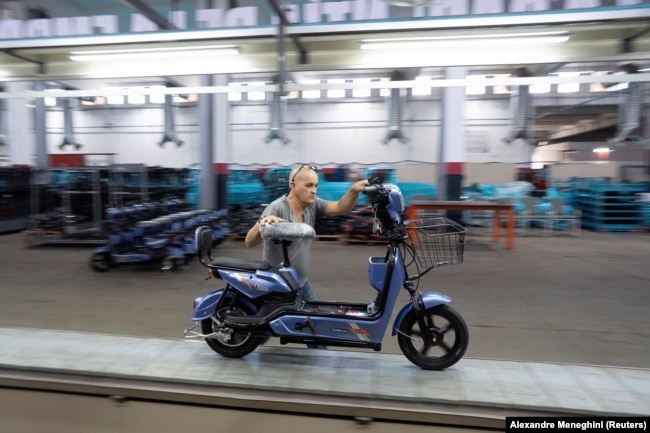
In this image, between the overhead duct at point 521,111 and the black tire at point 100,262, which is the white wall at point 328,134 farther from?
the black tire at point 100,262

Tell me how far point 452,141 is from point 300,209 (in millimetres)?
9171

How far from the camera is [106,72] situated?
19.9ft

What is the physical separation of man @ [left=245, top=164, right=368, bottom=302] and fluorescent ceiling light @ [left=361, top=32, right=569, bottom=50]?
2798 mm

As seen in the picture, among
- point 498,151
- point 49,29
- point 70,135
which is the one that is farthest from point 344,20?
point 70,135

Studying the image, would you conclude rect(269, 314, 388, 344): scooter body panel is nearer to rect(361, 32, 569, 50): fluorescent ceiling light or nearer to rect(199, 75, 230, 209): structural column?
rect(361, 32, 569, 50): fluorescent ceiling light

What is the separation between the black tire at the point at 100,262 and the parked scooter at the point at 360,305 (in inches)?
176

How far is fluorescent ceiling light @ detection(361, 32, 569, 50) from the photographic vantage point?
481 centimetres

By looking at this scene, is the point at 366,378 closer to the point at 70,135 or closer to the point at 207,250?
the point at 207,250

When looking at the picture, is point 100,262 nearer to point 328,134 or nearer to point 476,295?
point 476,295

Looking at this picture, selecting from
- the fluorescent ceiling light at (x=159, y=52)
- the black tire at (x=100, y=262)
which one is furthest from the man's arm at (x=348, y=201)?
the black tire at (x=100, y=262)

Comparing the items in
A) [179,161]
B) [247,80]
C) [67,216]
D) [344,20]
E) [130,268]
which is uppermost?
[247,80]

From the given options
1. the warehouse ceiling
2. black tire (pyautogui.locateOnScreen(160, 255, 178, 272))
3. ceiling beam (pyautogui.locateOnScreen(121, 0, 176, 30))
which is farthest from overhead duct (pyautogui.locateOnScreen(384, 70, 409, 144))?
ceiling beam (pyautogui.locateOnScreen(121, 0, 176, 30))

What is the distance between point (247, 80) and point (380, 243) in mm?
11509

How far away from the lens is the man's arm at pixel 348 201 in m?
2.95
